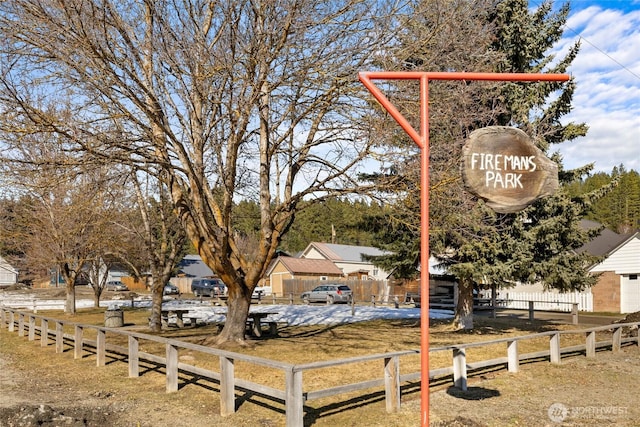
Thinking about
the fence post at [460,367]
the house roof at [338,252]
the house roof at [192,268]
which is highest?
the house roof at [338,252]

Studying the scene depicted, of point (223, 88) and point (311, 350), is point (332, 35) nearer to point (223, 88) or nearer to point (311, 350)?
point (223, 88)

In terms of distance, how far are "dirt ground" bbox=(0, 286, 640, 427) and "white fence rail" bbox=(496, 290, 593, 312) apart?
2048 cm

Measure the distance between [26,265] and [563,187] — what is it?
28.4 metres

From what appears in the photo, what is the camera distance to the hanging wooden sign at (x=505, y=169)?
479 cm

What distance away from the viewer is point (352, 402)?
334 inches

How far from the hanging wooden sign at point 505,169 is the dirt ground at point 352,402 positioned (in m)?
3.69

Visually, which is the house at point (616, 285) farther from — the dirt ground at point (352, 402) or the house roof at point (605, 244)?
the dirt ground at point (352, 402)

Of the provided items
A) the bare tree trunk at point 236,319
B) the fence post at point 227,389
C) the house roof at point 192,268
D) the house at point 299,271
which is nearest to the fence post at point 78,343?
the bare tree trunk at point 236,319

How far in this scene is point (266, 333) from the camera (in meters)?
17.8

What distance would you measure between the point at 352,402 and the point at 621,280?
27.4 m

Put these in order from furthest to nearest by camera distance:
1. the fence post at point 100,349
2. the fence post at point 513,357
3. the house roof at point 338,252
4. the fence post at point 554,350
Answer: the house roof at point 338,252
the fence post at point 100,349
the fence post at point 554,350
the fence post at point 513,357

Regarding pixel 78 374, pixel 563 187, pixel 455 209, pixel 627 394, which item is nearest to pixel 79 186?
pixel 78 374

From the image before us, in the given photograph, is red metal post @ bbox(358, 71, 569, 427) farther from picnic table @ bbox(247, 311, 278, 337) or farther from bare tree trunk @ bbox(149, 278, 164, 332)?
bare tree trunk @ bbox(149, 278, 164, 332)

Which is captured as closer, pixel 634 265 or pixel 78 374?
pixel 78 374
